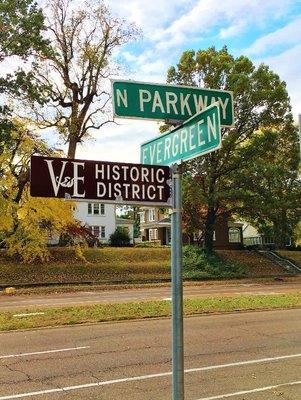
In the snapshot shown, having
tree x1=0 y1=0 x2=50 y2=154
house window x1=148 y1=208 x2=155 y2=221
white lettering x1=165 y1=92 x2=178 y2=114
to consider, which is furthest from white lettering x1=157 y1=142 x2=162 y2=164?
house window x1=148 y1=208 x2=155 y2=221

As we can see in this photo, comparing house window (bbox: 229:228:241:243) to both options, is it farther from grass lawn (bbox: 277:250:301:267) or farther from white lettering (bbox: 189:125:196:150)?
white lettering (bbox: 189:125:196:150)

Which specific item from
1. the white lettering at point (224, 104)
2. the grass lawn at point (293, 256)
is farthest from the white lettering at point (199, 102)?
the grass lawn at point (293, 256)

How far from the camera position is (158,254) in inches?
1682

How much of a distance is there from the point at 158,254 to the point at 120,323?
27642 millimetres

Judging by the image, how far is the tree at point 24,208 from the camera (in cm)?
3300

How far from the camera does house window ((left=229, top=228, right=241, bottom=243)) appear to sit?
64.7m

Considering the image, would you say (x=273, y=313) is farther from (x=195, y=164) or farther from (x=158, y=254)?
(x=158, y=254)

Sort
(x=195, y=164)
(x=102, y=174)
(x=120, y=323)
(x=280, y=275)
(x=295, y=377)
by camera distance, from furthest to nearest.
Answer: (x=280, y=275) → (x=195, y=164) → (x=120, y=323) → (x=295, y=377) → (x=102, y=174)

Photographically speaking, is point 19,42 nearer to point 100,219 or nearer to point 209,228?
point 209,228

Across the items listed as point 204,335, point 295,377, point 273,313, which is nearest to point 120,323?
point 204,335

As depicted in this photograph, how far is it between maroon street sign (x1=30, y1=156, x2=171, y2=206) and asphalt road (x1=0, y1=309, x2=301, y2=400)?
470 cm

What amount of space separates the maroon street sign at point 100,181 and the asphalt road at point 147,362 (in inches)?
185

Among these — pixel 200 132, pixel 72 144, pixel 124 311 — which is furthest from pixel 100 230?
pixel 200 132

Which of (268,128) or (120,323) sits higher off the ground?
(268,128)
